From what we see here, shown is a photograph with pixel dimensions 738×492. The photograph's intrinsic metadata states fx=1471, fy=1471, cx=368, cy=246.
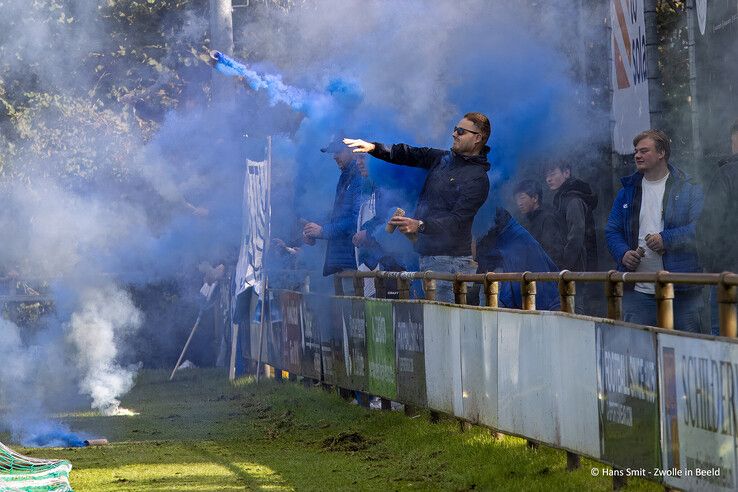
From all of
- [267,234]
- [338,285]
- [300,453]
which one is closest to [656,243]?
[300,453]

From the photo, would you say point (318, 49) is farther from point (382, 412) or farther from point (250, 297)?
point (382, 412)

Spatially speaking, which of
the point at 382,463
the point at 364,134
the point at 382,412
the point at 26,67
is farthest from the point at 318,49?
the point at 26,67

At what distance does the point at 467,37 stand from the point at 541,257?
9.93ft

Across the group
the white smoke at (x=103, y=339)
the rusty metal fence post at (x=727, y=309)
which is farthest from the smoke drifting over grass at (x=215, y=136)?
the rusty metal fence post at (x=727, y=309)

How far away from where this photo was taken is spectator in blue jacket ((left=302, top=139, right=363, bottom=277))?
12375 millimetres

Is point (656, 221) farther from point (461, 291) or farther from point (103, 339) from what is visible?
point (103, 339)

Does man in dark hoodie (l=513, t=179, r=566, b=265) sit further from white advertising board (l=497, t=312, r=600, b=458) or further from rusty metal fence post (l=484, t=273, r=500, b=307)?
white advertising board (l=497, t=312, r=600, b=458)

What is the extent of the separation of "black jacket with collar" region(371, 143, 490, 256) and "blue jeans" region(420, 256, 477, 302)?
39mm

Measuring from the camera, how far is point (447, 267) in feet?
34.8

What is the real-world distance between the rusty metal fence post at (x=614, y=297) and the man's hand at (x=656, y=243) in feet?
4.95

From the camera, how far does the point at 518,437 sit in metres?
8.77

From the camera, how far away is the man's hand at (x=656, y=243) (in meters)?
8.82

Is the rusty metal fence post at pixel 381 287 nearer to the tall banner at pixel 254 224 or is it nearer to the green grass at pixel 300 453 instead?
the green grass at pixel 300 453

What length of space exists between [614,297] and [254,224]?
7.74m
